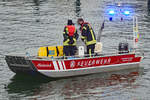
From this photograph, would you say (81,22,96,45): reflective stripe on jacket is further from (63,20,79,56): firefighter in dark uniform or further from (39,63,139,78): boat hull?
(39,63,139,78): boat hull

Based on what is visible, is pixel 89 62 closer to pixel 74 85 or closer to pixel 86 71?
pixel 86 71

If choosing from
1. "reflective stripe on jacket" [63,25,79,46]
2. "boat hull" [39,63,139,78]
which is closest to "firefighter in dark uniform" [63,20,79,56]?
"reflective stripe on jacket" [63,25,79,46]

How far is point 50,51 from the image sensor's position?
60.5 feet

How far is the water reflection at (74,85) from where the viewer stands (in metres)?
16.3

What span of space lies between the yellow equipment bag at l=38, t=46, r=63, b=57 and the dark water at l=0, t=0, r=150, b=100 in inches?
27.0

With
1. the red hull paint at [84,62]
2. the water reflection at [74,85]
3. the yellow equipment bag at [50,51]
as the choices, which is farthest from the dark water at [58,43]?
the yellow equipment bag at [50,51]

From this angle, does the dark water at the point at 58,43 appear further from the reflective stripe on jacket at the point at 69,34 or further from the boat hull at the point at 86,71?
the reflective stripe on jacket at the point at 69,34

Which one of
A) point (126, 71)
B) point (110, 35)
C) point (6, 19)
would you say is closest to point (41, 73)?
point (126, 71)

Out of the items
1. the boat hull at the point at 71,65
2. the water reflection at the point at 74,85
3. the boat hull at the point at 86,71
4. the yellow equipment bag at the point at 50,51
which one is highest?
the yellow equipment bag at the point at 50,51

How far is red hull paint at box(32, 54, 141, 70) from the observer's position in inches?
688

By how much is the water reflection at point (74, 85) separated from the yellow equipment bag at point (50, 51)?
45.0 inches

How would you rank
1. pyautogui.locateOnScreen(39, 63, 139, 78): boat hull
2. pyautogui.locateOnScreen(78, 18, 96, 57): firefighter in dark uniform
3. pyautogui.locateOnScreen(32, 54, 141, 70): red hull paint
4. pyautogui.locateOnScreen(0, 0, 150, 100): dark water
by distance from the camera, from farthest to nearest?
pyautogui.locateOnScreen(78, 18, 96, 57): firefighter in dark uniform, pyautogui.locateOnScreen(39, 63, 139, 78): boat hull, pyautogui.locateOnScreen(32, 54, 141, 70): red hull paint, pyautogui.locateOnScreen(0, 0, 150, 100): dark water

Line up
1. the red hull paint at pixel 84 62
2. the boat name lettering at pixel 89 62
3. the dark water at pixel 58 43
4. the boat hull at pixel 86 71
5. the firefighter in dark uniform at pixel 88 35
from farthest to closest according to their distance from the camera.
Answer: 1. the firefighter in dark uniform at pixel 88 35
2. the boat name lettering at pixel 89 62
3. the boat hull at pixel 86 71
4. the red hull paint at pixel 84 62
5. the dark water at pixel 58 43

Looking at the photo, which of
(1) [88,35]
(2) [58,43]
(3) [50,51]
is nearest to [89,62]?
(1) [88,35]
